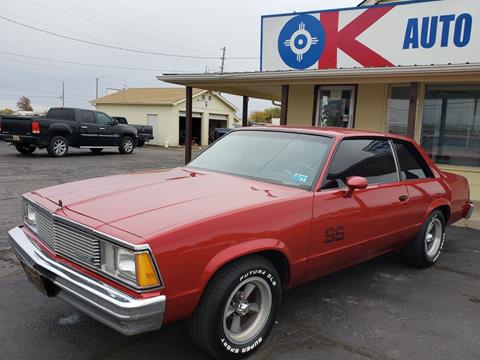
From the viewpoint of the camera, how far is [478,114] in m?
8.79

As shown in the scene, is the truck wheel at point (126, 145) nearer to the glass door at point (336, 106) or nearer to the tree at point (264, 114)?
the glass door at point (336, 106)

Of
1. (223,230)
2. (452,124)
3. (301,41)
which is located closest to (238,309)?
(223,230)

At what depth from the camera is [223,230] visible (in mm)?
2676

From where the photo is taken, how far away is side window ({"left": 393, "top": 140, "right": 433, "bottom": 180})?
4.50 metres

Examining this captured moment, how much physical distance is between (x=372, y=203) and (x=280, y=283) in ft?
4.07

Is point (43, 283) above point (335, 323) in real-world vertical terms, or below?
above

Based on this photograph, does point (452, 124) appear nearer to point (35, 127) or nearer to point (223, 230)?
point (223, 230)

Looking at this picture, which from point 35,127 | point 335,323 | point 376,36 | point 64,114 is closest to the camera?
point 335,323

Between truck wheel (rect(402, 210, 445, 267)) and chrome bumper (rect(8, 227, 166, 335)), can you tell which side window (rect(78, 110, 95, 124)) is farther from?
chrome bumper (rect(8, 227, 166, 335))

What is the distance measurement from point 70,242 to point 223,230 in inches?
38.3

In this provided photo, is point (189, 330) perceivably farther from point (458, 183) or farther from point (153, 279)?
point (458, 183)

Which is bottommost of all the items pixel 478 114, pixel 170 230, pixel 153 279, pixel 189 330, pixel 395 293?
pixel 395 293

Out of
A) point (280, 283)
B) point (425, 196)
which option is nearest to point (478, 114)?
point (425, 196)

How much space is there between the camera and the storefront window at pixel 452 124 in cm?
886
